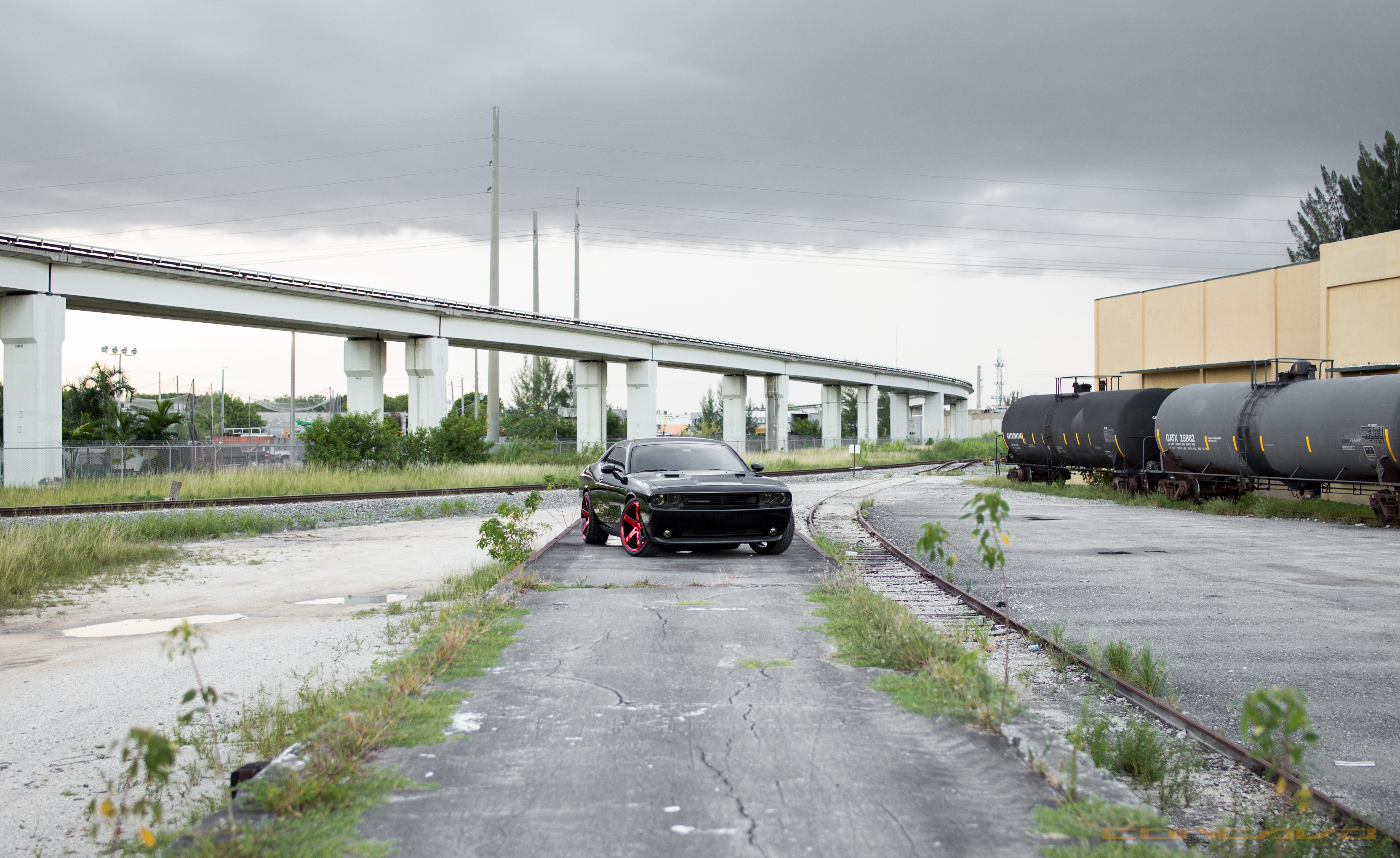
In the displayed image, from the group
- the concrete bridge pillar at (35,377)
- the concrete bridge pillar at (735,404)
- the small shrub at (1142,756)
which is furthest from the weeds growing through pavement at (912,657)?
the concrete bridge pillar at (735,404)

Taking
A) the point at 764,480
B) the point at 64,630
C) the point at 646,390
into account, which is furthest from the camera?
the point at 646,390

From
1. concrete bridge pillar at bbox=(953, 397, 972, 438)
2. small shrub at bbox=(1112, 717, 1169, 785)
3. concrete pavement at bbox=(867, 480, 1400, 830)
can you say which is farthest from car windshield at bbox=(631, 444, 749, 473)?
concrete bridge pillar at bbox=(953, 397, 972, 438)

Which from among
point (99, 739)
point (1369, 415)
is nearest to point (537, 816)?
point (99, 739)

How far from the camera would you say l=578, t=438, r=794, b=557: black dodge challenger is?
40.5ft

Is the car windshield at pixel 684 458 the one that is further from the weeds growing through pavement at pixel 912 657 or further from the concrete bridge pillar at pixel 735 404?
the concrete bridge pillar at pixel 735 404

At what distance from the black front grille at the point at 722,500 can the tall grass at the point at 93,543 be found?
24.6 ft

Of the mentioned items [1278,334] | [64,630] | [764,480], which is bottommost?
[64,630]

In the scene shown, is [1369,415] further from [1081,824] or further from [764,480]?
[1081,824]

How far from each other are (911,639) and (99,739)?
5.21 m

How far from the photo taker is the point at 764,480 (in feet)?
43.6

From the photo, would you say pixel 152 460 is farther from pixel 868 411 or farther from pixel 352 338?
pixel 868 411

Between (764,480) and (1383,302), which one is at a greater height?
(1383,302)

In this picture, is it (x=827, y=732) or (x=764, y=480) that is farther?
(x=764, y=480)

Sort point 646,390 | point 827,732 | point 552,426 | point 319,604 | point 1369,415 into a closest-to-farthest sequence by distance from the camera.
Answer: point 827,732
point 319,604
point 1369,415
point 646,390
point 552,426
